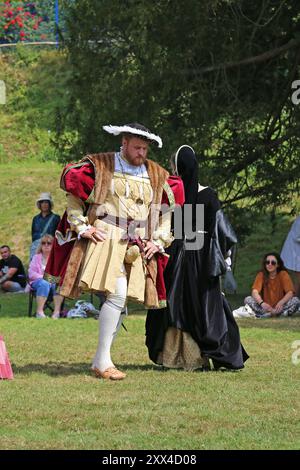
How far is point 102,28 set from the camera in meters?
Result: 16.4

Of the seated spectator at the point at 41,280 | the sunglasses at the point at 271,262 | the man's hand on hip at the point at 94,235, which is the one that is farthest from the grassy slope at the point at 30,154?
the man's hand on hip at the point at 94,235

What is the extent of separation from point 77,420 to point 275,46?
10.4 m

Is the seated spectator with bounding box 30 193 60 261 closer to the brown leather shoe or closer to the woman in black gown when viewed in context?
the woman in black gown

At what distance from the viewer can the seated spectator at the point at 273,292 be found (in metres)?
14.8

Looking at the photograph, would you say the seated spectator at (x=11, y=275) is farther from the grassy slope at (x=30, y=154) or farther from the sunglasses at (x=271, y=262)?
the sunglasses at (x=271, y=262)

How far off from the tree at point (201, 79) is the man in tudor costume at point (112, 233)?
6629 millimetres

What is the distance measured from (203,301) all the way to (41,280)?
18.3 feet

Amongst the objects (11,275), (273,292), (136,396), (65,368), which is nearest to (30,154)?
(11,275)

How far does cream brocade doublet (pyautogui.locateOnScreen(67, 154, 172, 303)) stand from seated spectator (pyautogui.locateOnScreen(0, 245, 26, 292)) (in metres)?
9.17

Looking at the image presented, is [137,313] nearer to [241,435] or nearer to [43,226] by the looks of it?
[43,226]

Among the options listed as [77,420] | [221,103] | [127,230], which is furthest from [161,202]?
[221,103]

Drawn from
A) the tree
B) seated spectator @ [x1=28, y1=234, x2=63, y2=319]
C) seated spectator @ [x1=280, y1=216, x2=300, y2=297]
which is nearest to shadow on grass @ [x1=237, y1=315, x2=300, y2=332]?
seated spectator @ [x1=280, y1=216, x2=300, y2=297]

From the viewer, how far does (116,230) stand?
9156 millimetres

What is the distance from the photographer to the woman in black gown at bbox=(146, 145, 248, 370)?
9.73m
